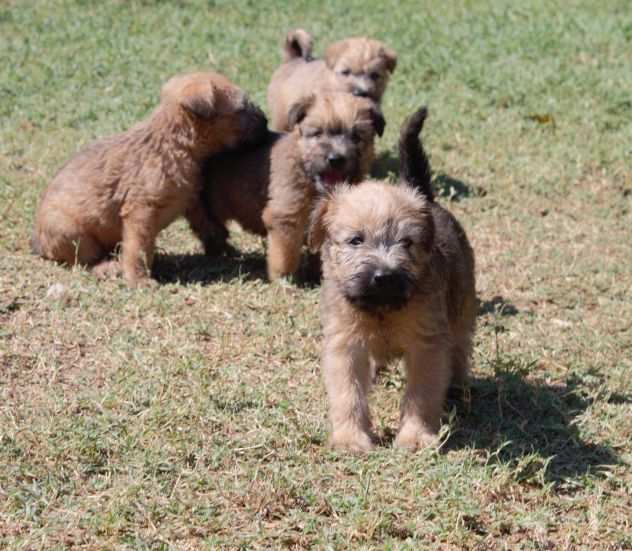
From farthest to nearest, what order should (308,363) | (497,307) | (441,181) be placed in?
1. (441,181)
2. (497,307)
3. (308,363)

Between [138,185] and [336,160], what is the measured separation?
1373 millimetres

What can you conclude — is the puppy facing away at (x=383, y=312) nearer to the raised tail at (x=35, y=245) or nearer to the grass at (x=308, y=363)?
the grass at (x=308, y=363)

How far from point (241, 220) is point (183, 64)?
513 cm

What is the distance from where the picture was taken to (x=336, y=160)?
7.30 meters

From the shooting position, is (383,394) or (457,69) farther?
(457,69)

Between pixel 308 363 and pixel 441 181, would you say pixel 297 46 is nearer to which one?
pixel 441 181

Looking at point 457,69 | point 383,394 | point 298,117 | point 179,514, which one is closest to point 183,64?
point 457,69

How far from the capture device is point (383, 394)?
18.7 ft

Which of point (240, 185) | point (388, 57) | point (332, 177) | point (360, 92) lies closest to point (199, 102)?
point (240, 185)

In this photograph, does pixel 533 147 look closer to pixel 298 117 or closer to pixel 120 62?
pixel 298 117

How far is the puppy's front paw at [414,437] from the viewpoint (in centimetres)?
479

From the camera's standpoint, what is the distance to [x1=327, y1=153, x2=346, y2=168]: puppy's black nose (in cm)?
730

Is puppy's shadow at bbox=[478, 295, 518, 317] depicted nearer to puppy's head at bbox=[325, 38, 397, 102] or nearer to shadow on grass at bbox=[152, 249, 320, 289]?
shadow on grass at bbox=[152, 249, 320, 289]

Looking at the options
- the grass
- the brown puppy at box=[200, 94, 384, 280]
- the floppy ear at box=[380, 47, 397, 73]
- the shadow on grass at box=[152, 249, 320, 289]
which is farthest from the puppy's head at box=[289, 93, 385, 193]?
the floppy ear at box=[380, 47, 397, 73]
